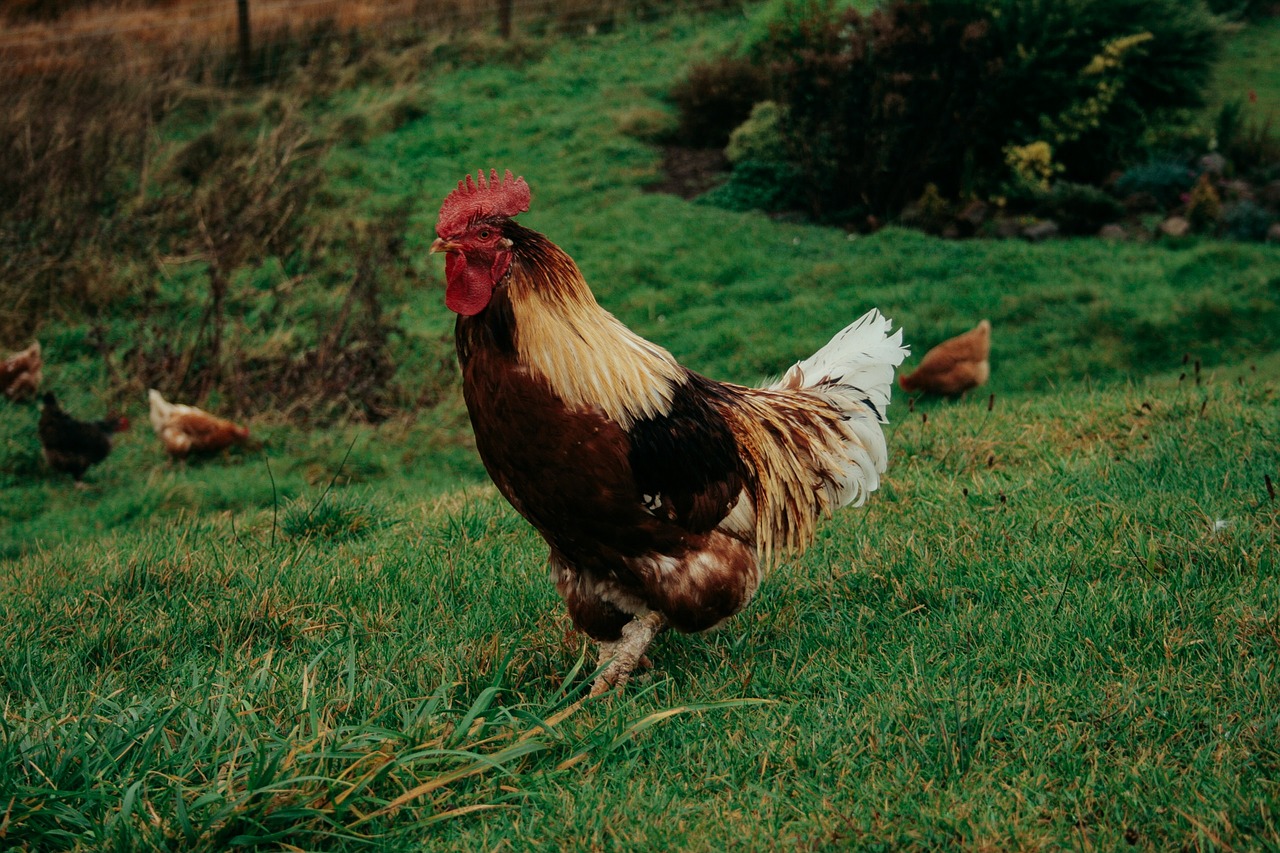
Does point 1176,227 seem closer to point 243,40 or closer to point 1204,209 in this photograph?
point 1204,209

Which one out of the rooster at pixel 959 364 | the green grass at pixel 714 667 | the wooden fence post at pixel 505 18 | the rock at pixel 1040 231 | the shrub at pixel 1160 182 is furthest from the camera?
the wooden fence post at pixel 505 18

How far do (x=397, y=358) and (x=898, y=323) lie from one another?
467cm

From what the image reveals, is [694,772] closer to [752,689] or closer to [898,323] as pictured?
[752,689]

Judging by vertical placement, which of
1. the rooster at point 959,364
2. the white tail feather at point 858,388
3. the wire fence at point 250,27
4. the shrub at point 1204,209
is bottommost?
the rooster at point 959,364

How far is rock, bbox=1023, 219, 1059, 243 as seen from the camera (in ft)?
36.8

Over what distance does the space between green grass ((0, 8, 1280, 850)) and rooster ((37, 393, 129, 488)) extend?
29cm

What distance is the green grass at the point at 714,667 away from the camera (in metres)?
2.57

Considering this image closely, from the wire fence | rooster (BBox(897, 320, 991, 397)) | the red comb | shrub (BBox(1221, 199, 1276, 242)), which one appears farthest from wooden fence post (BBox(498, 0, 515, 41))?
the red comb

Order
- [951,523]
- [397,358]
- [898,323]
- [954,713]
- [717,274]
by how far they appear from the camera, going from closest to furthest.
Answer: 1. [954,713]
2. [951,523]
3. [898,323]
4. [397,358]
5. [717,274]

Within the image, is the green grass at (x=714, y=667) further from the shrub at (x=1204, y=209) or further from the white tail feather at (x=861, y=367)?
the shrub at (x=1204, y=209)

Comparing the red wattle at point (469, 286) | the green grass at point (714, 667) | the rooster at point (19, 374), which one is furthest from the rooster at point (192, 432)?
the red wattle at point (469, 286)

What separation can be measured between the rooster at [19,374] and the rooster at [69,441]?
1354mm

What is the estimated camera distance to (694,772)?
2879mm

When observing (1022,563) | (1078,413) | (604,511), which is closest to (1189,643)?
(1022,563)
